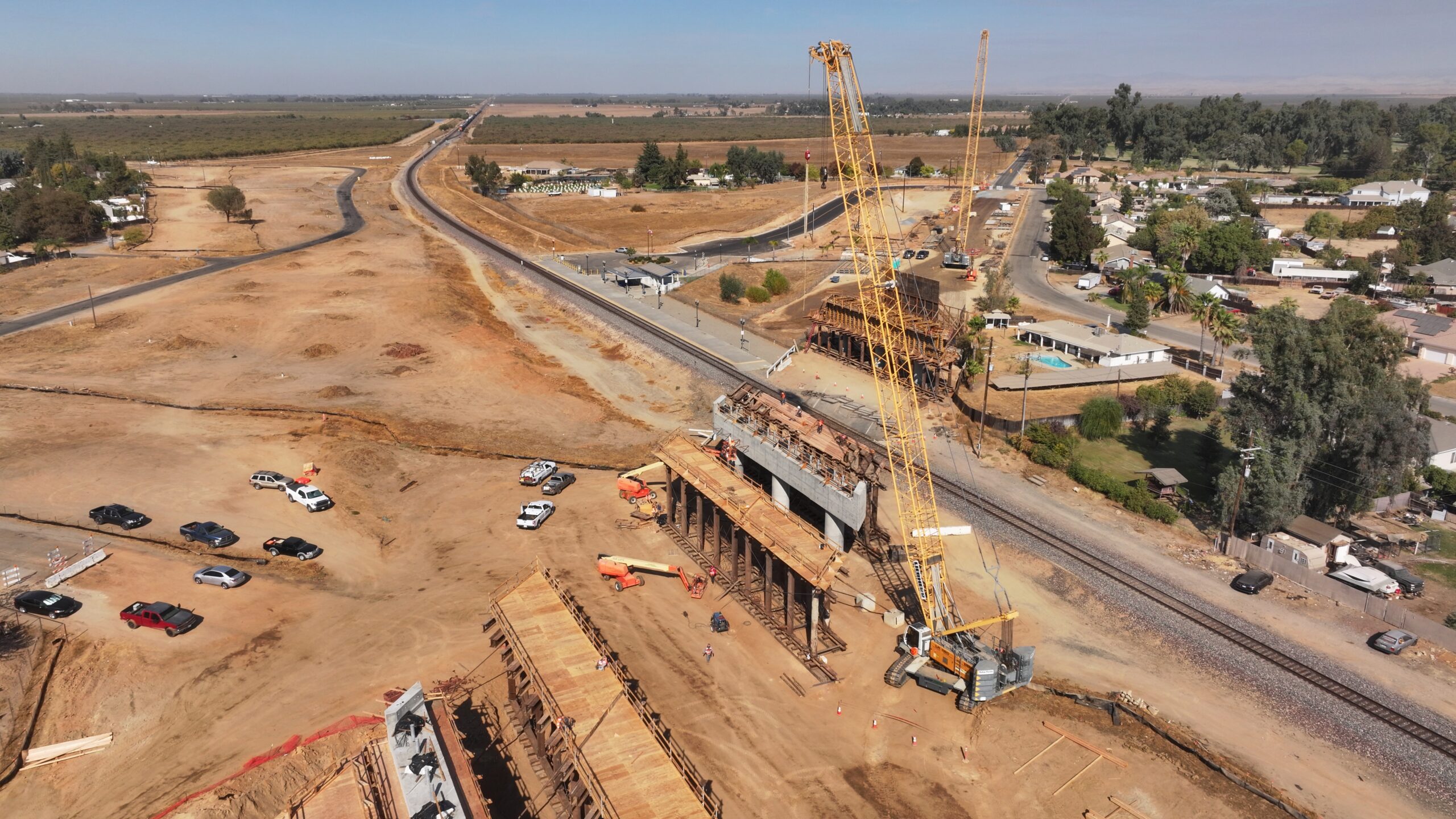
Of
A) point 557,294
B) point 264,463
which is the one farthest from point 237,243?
point 264,463

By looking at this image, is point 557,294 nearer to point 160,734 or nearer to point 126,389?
point 126,389

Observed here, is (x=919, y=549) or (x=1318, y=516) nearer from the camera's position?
(x=919, y=549)

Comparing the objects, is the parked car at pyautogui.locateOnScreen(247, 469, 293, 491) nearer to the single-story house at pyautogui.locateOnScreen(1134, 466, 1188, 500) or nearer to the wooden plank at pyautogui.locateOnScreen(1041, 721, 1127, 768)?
the wooden plank at pyautogui.locateOnScreen(1041, 721, 1127, 768)

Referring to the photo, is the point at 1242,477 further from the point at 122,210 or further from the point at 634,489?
the point at 122,210

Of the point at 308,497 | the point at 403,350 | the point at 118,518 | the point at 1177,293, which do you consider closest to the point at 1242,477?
the point at 1177,293

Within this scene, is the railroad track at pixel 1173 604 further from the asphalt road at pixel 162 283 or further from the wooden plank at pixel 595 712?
the asphalt road at pixel 162 283

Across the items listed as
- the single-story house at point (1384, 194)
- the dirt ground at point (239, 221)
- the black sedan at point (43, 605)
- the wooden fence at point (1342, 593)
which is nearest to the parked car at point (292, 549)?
the black sedan at point (43, 605)
